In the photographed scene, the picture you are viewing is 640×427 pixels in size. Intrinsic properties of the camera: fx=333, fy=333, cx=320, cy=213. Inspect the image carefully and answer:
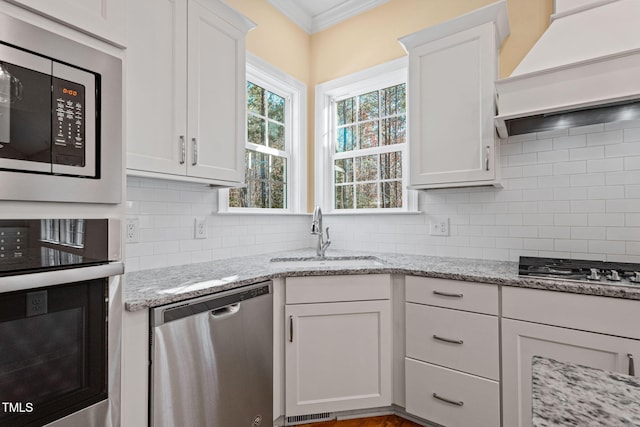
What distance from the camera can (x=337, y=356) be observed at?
1933 millimetres

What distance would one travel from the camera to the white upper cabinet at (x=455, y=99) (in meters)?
1.97

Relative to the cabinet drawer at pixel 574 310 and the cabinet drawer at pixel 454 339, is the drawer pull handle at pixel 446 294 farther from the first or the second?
the cabinet drawer at pixel 574 310

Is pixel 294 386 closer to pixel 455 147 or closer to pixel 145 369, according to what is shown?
pixel 145 369

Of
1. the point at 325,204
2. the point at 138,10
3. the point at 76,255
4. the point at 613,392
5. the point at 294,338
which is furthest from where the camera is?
the point at 325,204

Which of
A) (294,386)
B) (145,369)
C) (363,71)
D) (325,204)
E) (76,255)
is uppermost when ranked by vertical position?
(363,71)

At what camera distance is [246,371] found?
162 centimetres

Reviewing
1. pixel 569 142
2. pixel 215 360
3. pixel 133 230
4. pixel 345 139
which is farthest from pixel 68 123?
pixel 569 142

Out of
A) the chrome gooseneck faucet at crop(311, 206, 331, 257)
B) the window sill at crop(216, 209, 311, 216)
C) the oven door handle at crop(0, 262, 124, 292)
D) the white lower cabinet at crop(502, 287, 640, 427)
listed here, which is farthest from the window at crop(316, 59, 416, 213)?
the oven door handle at crop(0, 262, 124, 292)

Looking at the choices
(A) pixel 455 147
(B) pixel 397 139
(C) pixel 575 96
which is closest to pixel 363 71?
(B) pixel 397 139

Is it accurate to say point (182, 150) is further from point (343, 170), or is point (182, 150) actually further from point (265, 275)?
point (343, 170)

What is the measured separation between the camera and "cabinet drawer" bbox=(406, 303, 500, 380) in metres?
1.67

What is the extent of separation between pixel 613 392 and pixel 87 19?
153 cm

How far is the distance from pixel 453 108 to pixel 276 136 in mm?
1479

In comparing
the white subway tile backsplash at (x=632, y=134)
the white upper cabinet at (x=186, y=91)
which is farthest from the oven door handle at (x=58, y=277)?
the white subway tile backsplash at (x=632, y=134)
